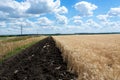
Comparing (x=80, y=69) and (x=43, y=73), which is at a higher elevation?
(x=80, y=69)

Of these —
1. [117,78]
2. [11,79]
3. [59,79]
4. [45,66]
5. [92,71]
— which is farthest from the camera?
[45,66]

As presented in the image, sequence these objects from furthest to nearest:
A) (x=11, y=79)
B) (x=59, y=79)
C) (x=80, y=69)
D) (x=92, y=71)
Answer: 1. (x=11, y=79)
2. (x=59, y=79)
3. (x=80, y=69)
4. (x=92, y=71)

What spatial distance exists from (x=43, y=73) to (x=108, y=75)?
5.68 meters

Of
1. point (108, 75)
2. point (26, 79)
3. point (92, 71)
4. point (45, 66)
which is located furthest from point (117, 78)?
point (45, 66)

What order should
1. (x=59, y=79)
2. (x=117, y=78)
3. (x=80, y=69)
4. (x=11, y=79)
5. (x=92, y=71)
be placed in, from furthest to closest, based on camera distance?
(x=11, y=79) → (x=59, y=79) → (x=80, y=69) → (x=92, y=71) → (x=117, y=78)

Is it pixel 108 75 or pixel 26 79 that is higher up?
pixel 108 75

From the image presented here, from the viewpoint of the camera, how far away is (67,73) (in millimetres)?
10961

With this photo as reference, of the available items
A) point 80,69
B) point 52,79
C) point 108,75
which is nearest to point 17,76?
point 52,79

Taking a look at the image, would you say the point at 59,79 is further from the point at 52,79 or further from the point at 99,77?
the point at 99,77

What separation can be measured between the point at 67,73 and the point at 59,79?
74cm

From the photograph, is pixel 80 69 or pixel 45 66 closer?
pixel 80 69

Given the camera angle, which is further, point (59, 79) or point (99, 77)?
point (59, 79)

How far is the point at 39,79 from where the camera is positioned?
10.6 meters

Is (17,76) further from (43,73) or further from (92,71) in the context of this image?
(92,71)
